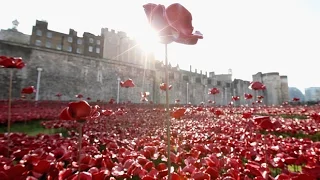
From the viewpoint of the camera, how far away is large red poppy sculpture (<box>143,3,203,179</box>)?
1105 mm

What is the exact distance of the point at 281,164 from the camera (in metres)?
2.06

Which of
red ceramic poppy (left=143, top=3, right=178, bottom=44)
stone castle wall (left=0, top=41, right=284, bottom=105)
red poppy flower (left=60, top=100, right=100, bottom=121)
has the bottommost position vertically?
red poppy flower (left=60, top=100, right=100, bottom=121)

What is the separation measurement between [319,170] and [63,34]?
46.8 metres

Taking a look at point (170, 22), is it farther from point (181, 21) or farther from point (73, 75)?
point (73, 75)

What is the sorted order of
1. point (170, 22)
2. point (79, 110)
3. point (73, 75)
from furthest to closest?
point (73, 75), point (79, 110), point (170, 22)

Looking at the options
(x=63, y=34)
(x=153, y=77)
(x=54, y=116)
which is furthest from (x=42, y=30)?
(x=54, y=116)

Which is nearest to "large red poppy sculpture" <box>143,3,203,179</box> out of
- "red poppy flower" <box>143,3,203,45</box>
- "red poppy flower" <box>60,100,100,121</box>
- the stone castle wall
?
"red poppy flower" <box>143,3,203,45</box>

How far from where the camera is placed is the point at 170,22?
1.12 metres

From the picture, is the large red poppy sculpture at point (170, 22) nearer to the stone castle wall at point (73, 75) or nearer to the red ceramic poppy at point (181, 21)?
the red ceramic poppy at point (181, 21)

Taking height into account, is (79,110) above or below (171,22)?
below

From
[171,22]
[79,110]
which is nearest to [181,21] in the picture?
[171,22]

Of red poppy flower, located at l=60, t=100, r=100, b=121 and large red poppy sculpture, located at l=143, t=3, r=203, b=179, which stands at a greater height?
large red poppy sculpture, located at l=143, t=3, r=203, b=179

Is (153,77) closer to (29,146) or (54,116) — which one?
(54,116)

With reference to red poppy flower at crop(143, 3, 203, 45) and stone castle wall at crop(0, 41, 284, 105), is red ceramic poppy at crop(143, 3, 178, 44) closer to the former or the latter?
red poppy flower at crop(143, 3, 203, 45)
